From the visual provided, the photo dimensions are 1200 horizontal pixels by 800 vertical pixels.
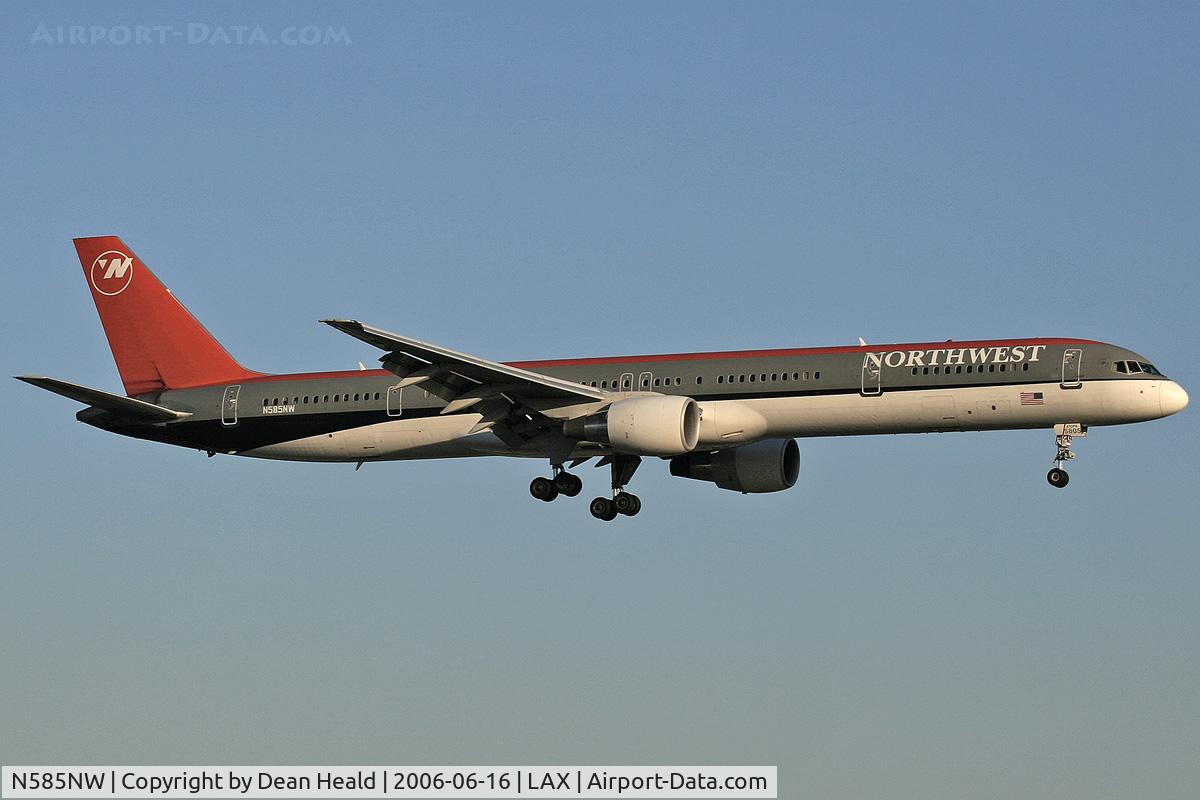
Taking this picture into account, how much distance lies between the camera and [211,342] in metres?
59.9

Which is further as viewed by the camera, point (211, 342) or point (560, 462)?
point (211, 342)

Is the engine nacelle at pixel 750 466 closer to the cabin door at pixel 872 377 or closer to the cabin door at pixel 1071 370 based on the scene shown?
the cabin door at pixel 872 377

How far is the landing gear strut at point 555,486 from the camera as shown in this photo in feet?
182

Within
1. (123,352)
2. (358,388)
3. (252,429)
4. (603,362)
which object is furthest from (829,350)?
(123,352)

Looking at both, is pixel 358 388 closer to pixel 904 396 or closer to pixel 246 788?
pixel 904 396

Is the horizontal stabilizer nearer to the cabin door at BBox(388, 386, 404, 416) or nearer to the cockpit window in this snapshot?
the cabin door at BBox(388, 386, 404, 416)

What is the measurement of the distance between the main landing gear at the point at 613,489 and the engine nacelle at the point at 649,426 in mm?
4413

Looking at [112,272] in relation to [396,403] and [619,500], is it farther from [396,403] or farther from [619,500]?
[619,500]

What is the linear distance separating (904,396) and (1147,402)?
6012 millimetres

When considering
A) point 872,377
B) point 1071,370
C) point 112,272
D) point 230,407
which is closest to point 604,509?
point 872,377

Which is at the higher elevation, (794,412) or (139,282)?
(139,282)

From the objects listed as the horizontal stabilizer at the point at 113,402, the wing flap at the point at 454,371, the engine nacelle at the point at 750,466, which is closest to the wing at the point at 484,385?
the wing flap at the point at 454,371

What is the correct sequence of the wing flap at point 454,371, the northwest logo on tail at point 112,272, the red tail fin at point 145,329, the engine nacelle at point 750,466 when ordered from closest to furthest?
1. the wing flap at point 454,371
2. the engine nacelle at point 750,466
3. the red tail fin at point 145,329
4. the northwest logo on tail at point 112,272

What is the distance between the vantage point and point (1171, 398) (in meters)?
49.5
